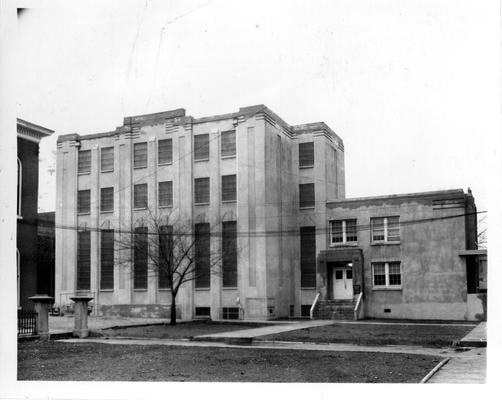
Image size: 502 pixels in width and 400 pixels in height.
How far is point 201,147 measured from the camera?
38.7 metres

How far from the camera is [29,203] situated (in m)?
26.4

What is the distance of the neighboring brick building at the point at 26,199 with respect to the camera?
25877 mm

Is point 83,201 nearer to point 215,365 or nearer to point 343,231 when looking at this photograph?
point 343,231

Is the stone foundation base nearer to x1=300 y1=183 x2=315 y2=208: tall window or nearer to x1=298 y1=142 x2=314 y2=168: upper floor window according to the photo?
x1=300 y1=183 x2=315 y2=208: tall window

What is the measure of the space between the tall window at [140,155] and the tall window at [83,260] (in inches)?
233

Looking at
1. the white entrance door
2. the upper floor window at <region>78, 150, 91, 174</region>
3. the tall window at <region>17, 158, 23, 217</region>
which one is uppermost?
the upper floor window at <region>78, 150, 91, 174</region>

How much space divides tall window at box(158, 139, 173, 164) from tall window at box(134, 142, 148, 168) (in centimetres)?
106

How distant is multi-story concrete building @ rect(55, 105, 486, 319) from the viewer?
34812mm

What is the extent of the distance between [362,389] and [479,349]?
30.6 feet

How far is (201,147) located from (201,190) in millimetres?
2687

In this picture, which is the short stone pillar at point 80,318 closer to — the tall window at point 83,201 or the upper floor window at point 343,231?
the upper floor window at point 343,231

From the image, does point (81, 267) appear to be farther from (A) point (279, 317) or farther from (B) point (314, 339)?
(B) point (314, 339)

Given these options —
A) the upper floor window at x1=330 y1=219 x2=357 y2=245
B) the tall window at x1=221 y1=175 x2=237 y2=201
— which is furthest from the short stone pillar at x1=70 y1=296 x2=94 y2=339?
the upper floor window at x1=330 y1=219 x2=357 y2=245

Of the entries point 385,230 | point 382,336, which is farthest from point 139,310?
point 382,336
